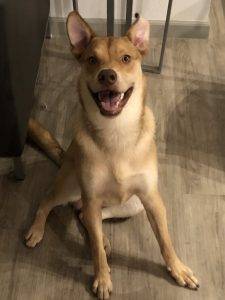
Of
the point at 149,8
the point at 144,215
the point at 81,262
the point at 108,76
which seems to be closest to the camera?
the point at 108,76

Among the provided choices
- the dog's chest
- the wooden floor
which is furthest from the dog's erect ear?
the wooden floor

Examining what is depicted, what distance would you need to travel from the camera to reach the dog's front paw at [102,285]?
1.63 m

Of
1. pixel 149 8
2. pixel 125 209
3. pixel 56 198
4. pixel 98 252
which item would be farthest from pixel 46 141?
pixel 149 8

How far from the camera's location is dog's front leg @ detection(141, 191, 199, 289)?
5.31 feet

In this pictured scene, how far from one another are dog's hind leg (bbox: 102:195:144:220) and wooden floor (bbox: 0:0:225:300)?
2.8 inches

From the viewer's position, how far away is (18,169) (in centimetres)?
201

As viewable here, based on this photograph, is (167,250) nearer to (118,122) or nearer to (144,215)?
(144,215)

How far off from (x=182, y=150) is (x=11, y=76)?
2.89 ft

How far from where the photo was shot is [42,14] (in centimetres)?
229

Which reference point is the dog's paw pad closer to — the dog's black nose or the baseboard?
the dog's black nose

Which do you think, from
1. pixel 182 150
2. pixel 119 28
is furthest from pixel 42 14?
pixel 182 150

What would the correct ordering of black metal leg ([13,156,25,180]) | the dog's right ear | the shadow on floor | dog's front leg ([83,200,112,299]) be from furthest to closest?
the shadow on floor, black metal leg ([13,156,25,180]), dog's front leg ([83,200,112,299]), the dog's right ear

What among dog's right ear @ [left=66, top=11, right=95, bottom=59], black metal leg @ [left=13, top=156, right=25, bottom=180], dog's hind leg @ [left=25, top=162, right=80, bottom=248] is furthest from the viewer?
black metal leg @ [left=13, top=156, right=25, bottom=180]

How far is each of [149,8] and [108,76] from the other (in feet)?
4.82
